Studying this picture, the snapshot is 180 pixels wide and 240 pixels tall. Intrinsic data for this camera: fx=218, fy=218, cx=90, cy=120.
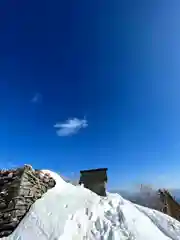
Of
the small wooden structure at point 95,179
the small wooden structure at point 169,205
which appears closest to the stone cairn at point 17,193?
the small wooden structure at point 95,179

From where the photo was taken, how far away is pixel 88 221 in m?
7.36

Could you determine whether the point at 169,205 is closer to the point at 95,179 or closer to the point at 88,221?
the point at 95,179

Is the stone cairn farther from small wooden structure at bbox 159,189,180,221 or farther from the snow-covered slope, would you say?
small wooden structure at bbox 159,189,180,221

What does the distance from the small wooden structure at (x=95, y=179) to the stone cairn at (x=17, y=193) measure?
4928 millimetres

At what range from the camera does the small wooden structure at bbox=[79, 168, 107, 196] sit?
13176mm

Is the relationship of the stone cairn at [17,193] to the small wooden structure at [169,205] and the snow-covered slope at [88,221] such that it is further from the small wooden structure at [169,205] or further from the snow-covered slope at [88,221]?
the small wooden structure at [169,205]

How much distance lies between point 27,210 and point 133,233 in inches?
141

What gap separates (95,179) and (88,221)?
6.31m

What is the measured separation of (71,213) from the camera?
25.1 ft

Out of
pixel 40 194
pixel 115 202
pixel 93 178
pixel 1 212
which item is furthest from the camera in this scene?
pixel 93 178

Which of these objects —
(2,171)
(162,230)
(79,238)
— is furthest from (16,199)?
(162,230)

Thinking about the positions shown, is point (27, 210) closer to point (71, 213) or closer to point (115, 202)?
point (71, 213)

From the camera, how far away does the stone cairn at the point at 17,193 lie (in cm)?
691

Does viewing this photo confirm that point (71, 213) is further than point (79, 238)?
Yes
